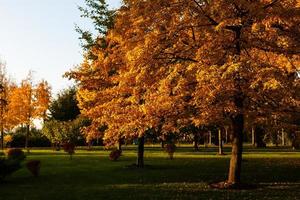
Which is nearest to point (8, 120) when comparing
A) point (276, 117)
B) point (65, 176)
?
point (65, 176)

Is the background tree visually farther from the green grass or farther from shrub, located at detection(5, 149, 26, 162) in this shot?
the green grass

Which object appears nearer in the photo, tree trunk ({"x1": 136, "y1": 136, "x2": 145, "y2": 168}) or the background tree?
tree trunk ({"x1": 136, "y1": 136, "x2": 145, "y2": 168})

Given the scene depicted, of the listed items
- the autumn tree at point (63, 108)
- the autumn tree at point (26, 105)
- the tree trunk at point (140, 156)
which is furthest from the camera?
the autumn tree at point (63, 108)

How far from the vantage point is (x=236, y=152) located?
21.3 meters

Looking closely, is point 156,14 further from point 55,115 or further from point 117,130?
point 55,115

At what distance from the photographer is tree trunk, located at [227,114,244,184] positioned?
69.3 ft

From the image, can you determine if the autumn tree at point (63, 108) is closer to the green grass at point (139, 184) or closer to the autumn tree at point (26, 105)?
the autumn tree at point (26, 105)

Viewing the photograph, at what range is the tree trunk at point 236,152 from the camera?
21109 mm

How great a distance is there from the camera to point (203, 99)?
18891mm

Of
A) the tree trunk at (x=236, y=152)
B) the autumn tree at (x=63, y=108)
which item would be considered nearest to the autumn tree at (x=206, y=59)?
the tree trunk at (x=236, y=152)

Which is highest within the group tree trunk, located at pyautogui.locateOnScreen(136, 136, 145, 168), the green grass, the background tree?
the background tree

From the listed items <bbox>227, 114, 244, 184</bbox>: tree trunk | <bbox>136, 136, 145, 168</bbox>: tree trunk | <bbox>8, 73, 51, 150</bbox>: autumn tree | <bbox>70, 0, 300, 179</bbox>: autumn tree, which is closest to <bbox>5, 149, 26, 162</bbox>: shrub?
<bbox>136, 136, 145, 168</bbox>: tree trunk

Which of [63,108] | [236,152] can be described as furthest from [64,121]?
[236,152]

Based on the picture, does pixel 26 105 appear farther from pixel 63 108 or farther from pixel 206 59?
pixel 206 59
